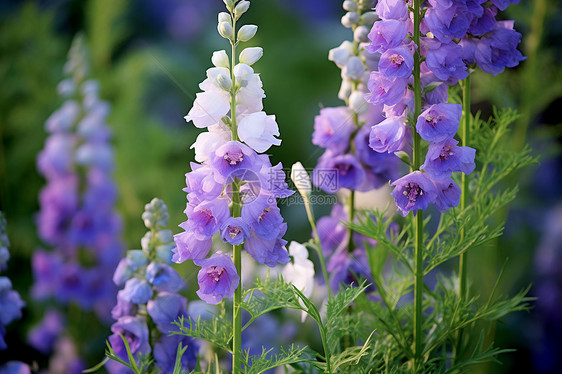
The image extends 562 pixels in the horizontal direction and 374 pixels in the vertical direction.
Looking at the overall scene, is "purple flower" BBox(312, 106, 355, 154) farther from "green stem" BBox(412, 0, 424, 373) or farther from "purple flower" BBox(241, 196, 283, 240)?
"purple flower" BBox(241, 196, 283, 240)

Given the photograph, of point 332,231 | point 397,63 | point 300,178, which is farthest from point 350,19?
point 332,231

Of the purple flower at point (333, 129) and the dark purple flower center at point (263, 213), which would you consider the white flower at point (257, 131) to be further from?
the purple flower at point (333, 129)

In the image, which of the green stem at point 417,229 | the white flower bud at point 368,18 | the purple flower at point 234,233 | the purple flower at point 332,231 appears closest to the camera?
the purple flower at point 234,233

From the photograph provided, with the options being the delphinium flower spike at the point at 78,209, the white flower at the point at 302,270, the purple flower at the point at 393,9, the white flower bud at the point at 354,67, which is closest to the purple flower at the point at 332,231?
the white flower at the point at 302,270

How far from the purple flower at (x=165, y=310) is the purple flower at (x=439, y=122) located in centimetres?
58

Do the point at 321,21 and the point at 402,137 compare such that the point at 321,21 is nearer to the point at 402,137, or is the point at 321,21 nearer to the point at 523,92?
the point at 523,92

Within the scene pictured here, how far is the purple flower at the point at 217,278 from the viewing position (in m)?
1.03

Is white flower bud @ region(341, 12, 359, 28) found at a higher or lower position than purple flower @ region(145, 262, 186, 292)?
higher

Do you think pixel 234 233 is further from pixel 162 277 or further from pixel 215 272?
pixel 162 277

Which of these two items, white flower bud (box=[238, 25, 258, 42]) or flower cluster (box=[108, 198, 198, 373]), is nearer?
white flower bud (box=[238, 25, 258, 42])

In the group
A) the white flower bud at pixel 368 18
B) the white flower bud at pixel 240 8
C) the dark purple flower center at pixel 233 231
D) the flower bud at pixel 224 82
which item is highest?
the white flower bud at pixel 240 8

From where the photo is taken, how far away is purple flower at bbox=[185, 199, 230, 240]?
1.02m

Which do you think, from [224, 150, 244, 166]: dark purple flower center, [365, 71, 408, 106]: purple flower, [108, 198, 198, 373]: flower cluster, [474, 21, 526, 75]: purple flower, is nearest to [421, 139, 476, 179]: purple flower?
[365, 71, 408, 106]: purple flower

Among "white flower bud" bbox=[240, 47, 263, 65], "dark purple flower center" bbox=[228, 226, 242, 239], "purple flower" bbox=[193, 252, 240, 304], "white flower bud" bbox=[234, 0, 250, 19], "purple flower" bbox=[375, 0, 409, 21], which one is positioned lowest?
"purple flower" bbox=[193, 252, 240, 304]
